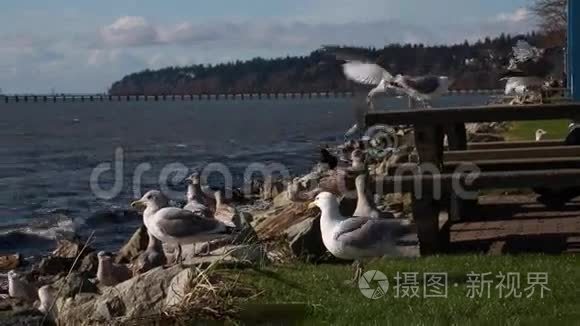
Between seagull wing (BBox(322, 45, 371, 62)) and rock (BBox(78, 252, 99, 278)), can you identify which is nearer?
seagull wing (BBox(322, 45, 371, 62))

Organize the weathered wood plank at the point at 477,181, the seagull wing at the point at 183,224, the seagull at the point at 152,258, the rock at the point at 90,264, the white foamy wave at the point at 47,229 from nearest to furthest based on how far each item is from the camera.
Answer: the weathered wood plank at the point at 477,181
the seagull wing at the point at 183,224
the seagull at the point at 152,258
the rock at the point at 90,264
the white foamy wave at the point at 47,229

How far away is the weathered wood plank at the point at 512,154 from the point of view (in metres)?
12.1

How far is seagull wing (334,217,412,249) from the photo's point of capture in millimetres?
9078

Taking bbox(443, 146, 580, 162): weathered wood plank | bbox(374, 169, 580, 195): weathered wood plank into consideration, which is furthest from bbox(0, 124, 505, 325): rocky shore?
bbox(443, 146, 580, 162): weathered wood plank

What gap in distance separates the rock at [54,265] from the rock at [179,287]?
8.77 metres

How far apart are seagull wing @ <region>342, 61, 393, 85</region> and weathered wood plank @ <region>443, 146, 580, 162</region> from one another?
1147mm

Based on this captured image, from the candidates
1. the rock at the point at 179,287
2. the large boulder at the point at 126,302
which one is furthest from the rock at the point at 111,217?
the rock at the point at 179,287

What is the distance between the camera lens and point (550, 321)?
712 centimetres

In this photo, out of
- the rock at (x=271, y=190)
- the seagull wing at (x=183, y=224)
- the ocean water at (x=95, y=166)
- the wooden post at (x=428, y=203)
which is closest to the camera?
the wooden post at (x=428, y=203)

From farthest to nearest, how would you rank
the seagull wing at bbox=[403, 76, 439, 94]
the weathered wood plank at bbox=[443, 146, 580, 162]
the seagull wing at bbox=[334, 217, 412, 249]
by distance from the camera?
the seagull wing at bbox=[403, 76, 439, 94]
the weathered wood plank at bbox=[443, 146, 580, 162]
the seagull wing at bbox=[334, 217, 412, 249]

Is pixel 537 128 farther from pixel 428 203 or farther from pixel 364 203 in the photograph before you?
pixel 428 203

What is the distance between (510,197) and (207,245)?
Answer: 4030 mm

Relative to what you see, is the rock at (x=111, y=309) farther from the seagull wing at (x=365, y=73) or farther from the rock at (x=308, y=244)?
the seagull wing at (x=365, y=73)

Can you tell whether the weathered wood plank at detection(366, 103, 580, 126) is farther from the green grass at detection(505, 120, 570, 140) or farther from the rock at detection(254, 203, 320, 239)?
the green grass at detection(505, 120, 570, 140)
